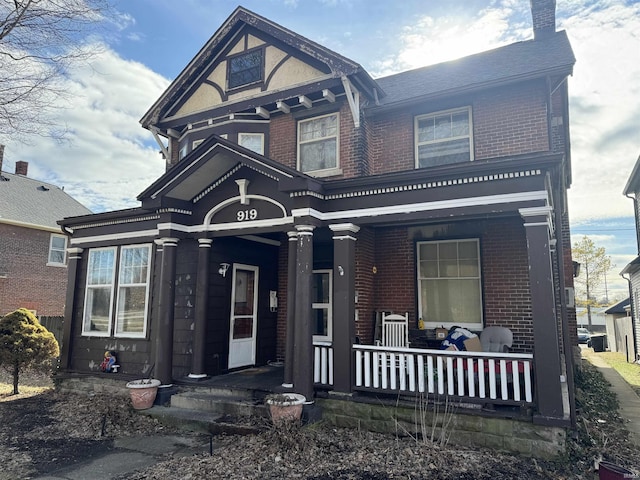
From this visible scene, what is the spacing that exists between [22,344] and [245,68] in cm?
807

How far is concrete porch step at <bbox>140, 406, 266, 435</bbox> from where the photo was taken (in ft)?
20.6

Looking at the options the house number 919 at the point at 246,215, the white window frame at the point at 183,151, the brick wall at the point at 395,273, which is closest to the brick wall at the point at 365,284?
the brick wall at the point at 395,273

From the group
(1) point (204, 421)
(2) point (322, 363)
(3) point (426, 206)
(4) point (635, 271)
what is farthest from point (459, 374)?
(4) point (635, 271)

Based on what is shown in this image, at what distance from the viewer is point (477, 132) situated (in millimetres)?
8477

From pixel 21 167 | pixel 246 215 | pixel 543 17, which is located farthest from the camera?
pixel 21 167

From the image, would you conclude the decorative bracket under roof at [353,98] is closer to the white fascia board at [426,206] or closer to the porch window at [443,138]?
the porch window at [443,138]

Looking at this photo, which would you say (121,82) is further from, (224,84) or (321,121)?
(321,121)

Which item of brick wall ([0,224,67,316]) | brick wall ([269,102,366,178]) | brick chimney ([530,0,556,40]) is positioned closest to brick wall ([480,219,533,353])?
brick wall ([269,102,366,178])

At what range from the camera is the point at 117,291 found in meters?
9.44

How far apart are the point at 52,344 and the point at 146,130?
5.71 metres

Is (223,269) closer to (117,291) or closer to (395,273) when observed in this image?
(117,291)

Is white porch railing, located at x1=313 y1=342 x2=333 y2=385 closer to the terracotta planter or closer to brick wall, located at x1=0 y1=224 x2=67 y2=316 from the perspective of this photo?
the terracotta planter

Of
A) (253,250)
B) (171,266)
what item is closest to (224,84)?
(253,250)

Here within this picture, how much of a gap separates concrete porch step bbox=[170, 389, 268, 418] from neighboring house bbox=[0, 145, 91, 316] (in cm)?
1350
